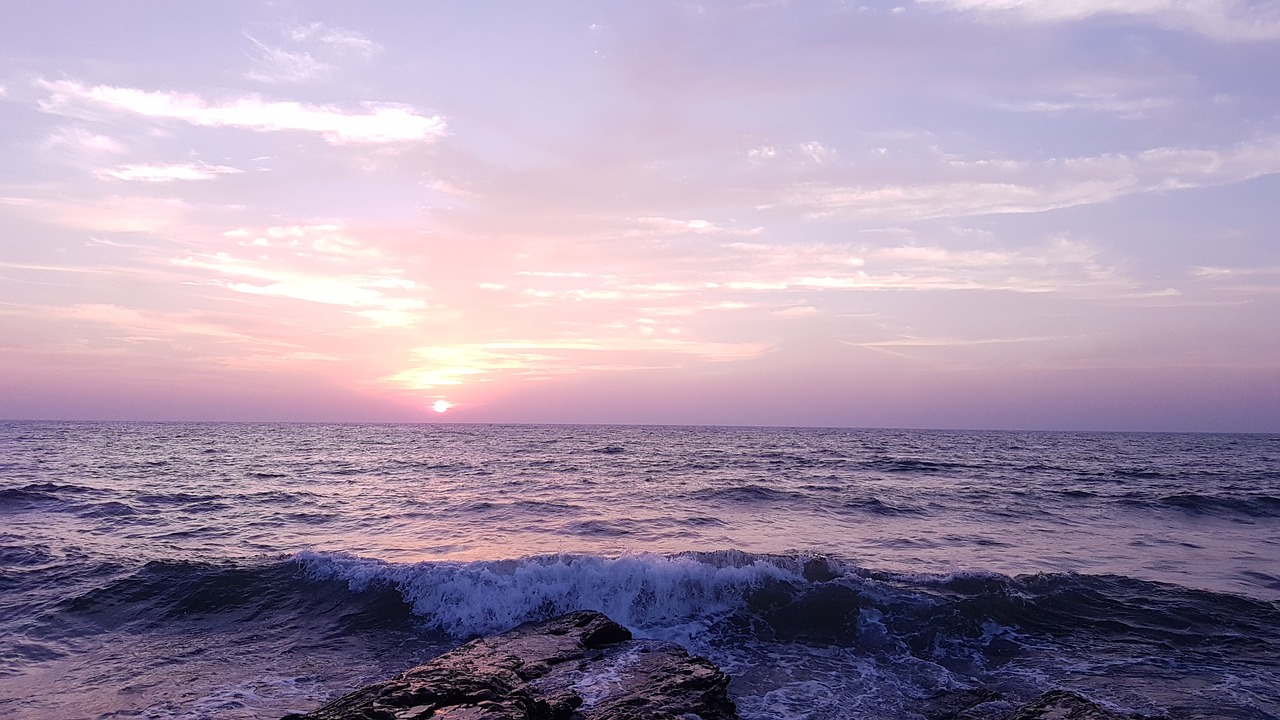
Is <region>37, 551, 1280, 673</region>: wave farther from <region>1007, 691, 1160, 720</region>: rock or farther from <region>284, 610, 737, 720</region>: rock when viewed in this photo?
<region>1007, 691, 1160, 720</region>: rock

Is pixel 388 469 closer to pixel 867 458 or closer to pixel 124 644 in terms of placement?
pixel 124 644

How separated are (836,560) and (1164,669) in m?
6.82

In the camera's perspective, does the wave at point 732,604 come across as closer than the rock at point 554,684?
No

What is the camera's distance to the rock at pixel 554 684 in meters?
7.59

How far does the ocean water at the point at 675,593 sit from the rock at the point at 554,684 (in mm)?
1293

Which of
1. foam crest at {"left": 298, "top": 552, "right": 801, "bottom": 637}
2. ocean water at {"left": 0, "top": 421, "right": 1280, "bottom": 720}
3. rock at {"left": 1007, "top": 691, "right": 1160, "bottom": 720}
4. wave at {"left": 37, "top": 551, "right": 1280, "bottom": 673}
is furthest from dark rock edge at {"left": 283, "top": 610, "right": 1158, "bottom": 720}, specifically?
foam crest at {"left": 298, "top": 552, "right": 801, "bottom": 637}

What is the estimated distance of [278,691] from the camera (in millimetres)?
10211

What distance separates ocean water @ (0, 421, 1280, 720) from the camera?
10.7 meters

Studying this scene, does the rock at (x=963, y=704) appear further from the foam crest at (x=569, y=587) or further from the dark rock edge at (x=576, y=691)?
the foam crest at (x=569, y=587)

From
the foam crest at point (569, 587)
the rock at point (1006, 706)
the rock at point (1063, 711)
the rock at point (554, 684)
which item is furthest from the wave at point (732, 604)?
the rock at point (1063, 711)

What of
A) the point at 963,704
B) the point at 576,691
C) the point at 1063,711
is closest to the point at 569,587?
the point at 576,691

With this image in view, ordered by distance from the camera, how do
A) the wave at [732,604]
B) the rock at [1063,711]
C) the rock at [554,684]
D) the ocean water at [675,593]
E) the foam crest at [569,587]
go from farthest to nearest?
the foam crest at [569,587]
the wave at [732,604]
the ocean water at [675,593]
the rock at [1063,711]
the rock at [554,684]

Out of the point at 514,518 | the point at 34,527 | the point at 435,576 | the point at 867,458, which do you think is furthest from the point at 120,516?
the point at 867,458

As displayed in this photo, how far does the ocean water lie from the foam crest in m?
0.05
